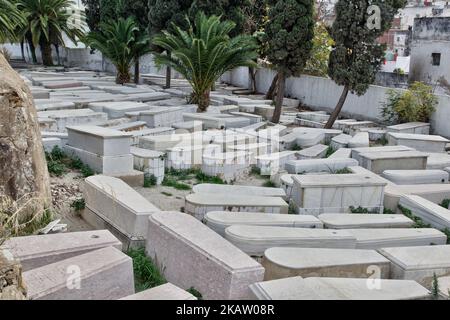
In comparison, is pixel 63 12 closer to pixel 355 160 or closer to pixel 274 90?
pixel 274 90

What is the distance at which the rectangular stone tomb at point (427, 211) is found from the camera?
6.12m

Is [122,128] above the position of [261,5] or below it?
below

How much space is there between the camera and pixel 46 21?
2023cm

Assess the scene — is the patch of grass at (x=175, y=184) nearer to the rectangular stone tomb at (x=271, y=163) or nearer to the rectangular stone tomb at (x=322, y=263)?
the rectangular stone tomb at (x=271, y=163)

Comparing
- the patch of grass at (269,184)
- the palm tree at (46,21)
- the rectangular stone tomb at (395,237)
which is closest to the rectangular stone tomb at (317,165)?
the patch of grass at (269,184)

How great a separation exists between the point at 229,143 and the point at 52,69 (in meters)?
14.0

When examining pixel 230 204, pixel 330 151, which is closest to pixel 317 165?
pixel 330 151

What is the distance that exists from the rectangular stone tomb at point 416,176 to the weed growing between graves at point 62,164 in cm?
445

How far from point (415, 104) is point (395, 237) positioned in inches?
286

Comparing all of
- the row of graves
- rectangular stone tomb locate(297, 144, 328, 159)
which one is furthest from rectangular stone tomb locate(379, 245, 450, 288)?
rectangular stone tomb locate(297, 144, 328, 159)

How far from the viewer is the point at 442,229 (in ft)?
20.0

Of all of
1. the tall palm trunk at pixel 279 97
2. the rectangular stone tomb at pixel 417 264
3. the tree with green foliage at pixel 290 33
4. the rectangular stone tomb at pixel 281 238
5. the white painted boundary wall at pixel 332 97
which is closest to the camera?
the rectangular stone tomb at pixel 417 264
